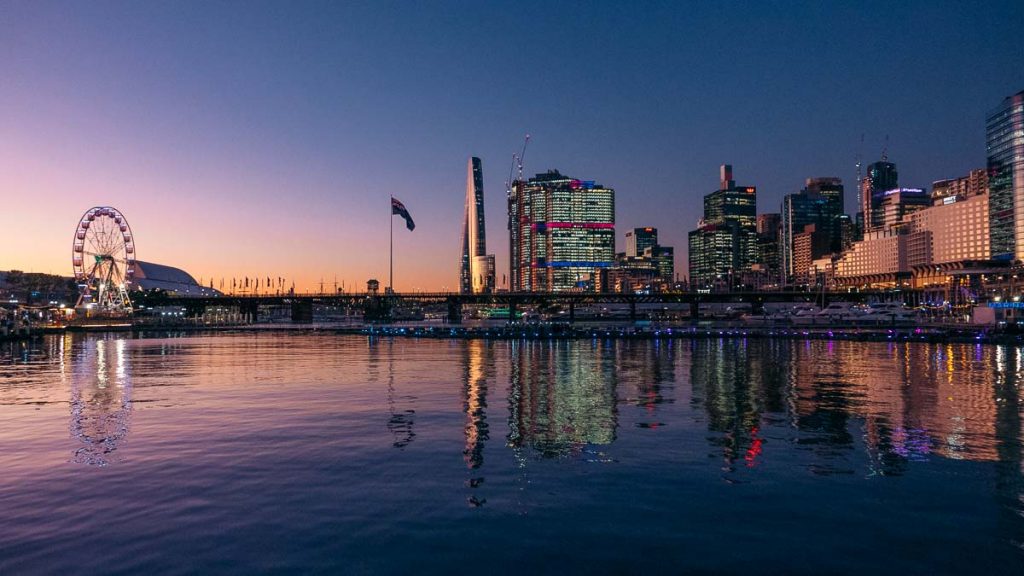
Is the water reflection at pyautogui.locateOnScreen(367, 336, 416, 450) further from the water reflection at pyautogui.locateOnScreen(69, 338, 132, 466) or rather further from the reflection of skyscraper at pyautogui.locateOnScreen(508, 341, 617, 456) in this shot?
the water reflection at pyautogui.locateOnScreen(69, 338, 132, 466)

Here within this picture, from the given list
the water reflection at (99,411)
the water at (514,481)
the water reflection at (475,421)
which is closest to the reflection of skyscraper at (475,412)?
the water reflection at (475,421)

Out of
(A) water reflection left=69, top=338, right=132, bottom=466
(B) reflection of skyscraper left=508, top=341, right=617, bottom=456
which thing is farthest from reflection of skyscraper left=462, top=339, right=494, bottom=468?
(A) water reflection left=69, top=338, right=132, bottom=466

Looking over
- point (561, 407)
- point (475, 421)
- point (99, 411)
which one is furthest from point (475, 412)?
point (99, 411)

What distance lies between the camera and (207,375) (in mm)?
55094

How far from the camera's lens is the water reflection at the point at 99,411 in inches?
957

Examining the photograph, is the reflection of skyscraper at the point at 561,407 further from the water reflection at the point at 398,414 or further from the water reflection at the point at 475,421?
the water reflection at the point at 398,414

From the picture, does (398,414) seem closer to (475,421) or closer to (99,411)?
(475,421)

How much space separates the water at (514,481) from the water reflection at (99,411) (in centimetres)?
22

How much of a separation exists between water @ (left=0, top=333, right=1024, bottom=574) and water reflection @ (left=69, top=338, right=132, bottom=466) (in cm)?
22

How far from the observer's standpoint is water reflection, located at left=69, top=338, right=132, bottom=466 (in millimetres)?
24297

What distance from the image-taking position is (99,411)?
1344 inches

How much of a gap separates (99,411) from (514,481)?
81.3 ft

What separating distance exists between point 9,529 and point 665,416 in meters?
24.1

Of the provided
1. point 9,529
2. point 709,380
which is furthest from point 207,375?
point 9,529
